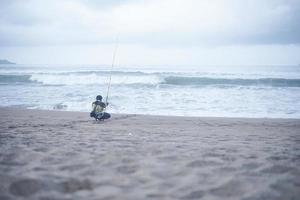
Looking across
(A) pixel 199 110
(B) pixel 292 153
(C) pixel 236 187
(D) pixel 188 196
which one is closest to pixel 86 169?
(D) pixel 188 196

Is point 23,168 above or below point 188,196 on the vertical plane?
below

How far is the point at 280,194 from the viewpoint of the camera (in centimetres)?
229

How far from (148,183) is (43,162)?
1.40 meters

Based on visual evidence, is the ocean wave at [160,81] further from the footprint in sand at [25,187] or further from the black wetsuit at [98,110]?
the footprint in sand at [25,187]

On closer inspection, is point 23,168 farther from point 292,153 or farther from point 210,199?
point 292,153

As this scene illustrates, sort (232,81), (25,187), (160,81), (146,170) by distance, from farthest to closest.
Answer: (160,81)
(232,81)
(146,170)
(25,187)

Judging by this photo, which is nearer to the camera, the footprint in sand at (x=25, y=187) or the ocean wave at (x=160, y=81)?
the footprint in sand at (x=25, y=187)

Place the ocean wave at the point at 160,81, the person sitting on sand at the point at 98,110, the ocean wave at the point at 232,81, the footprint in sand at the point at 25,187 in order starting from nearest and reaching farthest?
1. the footprint in sand at the point at 25,187
2. the person sitting on sand at the point at 98,110
3. the ocean wave at the point at 232,81
4. the ocean wave at the point at 160,81

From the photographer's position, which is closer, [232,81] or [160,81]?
[232,81]

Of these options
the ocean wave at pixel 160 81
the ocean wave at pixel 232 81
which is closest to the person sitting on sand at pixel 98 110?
the ocean wave at pixel 160 81

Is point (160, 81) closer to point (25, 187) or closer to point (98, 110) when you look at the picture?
point (98, 110)

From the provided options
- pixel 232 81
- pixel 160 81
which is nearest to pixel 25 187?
pixel 160 81

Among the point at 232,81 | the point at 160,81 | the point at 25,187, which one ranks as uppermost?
the point at 232,81

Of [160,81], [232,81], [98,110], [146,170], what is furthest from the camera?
[160,81]
